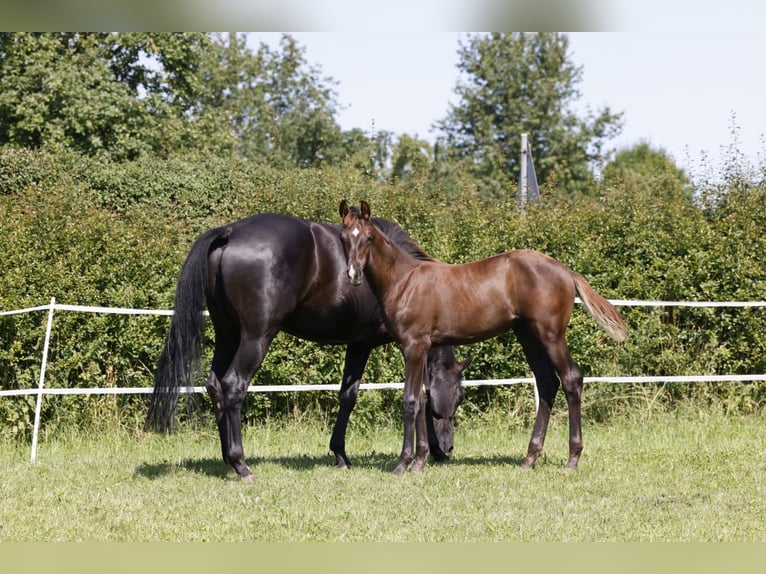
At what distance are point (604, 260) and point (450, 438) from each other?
382 cm

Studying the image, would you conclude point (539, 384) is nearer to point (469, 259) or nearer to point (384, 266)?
point (384, 266)

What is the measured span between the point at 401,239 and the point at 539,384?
173 cm

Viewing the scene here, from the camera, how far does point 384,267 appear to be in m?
6.34

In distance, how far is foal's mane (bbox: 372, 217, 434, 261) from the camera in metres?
6.71

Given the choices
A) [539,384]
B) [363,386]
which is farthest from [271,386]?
[539,384]

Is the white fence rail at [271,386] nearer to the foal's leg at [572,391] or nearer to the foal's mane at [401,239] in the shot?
the foal's leg at [572,391]

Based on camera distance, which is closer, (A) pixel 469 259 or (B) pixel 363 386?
(B) pixel 363 386

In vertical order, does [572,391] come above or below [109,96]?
below

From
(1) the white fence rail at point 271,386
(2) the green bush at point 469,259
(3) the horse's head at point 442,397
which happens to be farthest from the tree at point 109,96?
(3) the horse's head at point 442,397

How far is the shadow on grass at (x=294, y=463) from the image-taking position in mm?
6559

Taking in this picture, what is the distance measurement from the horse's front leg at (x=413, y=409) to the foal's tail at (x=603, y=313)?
138 cm

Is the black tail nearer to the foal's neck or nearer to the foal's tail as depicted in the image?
the foal's neck

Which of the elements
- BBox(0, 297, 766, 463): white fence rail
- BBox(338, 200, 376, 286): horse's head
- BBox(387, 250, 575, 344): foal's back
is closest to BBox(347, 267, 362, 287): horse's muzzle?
BBox(338, 200, 376, 286): horse's head

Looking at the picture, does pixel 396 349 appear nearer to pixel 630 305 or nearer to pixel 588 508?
pixel 630 305
